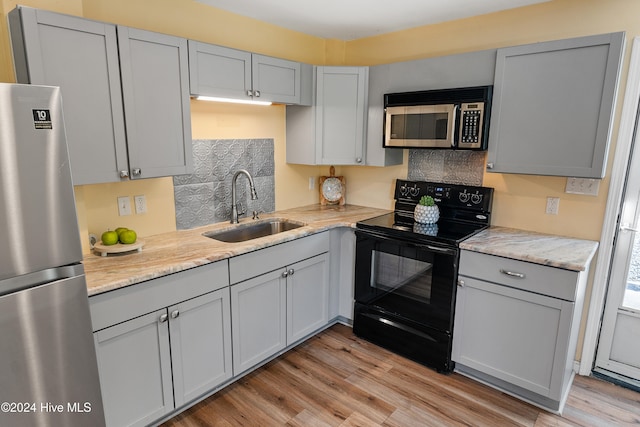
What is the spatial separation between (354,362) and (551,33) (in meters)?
2.57

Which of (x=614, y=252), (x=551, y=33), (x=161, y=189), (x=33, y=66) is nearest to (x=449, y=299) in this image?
(x=614, y=252)

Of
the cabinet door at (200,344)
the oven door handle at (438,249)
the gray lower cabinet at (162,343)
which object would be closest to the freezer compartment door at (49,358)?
the gray lower cabinet at (162,343)

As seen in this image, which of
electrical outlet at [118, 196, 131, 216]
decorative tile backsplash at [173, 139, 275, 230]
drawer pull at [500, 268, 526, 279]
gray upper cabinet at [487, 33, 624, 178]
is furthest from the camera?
decorative tile backsplash at [173, 139, 275, 230]

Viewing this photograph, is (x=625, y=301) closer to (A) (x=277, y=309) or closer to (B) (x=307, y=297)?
(B) (x=307, y=297)

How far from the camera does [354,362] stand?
Answer: 105 inches

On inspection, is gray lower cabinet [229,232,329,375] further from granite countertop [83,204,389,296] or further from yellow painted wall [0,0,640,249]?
yellow painted wall [0,0,640,249]

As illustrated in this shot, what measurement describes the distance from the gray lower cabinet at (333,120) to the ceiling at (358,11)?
1.16 feet

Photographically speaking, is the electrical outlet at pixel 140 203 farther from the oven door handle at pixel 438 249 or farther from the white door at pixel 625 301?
the white door at pixel 625 301

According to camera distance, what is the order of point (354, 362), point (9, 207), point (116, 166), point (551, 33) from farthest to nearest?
1. point (354, 362)
2. point (551, 33)
3. point (116, 166)
4. point (9, 207)

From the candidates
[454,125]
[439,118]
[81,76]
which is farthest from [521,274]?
[81,76]

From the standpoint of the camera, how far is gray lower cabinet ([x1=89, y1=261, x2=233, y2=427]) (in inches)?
68.9

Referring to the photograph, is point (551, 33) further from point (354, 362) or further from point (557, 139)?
point (354, 362)

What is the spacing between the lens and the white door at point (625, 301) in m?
2.36

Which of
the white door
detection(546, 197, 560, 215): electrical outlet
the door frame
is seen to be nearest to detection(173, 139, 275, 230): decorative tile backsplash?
detection(546, 197, 560, 215): electrical outlet
